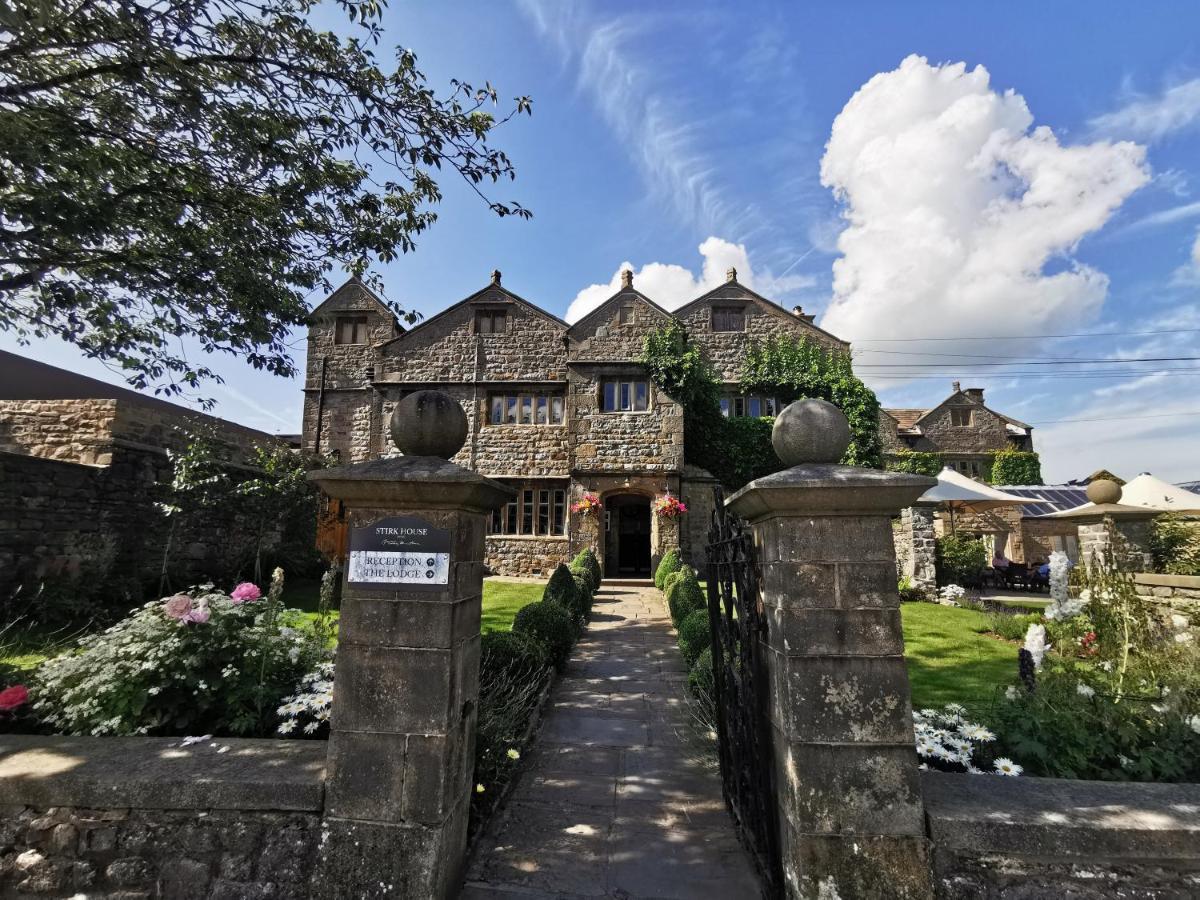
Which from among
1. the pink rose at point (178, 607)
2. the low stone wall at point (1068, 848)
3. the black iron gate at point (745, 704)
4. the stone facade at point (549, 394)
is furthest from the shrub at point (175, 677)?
the stone facade at point (549, 394)

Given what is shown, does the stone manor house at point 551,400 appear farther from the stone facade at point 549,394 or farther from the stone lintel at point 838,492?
the stone lintel at point 838,492

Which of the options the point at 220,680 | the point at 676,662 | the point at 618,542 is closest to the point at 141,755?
the point at 220,680

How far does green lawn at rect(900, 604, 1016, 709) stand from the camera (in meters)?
5.17

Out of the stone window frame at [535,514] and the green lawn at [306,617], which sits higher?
the stone window frame at [535,514]

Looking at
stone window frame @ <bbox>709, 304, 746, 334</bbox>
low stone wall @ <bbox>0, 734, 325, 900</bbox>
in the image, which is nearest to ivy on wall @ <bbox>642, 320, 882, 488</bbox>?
stone window frame @ <bbox>709, 304, 746, 334</bbox>

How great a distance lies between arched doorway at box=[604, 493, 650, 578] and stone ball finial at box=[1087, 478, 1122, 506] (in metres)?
10.5

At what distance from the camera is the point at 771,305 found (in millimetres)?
18469

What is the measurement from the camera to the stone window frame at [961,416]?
992 inches

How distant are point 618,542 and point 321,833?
51.9 feet

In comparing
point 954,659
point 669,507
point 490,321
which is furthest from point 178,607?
point 490,321

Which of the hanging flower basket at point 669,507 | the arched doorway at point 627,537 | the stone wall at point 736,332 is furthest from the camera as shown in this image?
the stone wall at point 736,332

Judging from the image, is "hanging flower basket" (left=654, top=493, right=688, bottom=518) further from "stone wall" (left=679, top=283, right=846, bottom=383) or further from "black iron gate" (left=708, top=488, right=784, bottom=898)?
"black iron gate" (left=708, top=488, right=784, bottom=898)

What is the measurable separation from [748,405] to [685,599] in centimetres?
1119

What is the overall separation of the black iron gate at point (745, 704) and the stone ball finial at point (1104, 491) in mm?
9015
